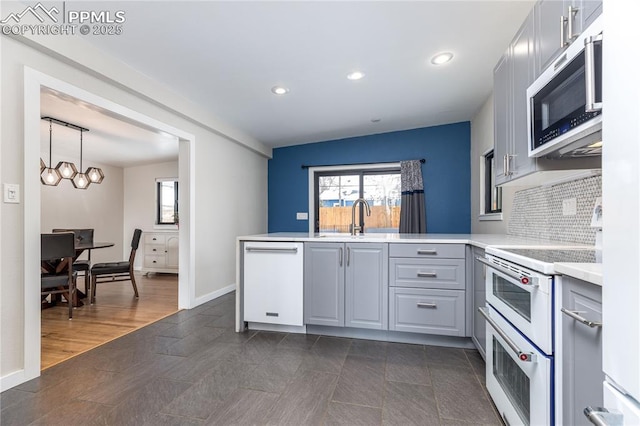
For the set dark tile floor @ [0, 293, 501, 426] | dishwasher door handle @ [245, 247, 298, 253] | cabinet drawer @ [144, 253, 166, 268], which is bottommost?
dark tile floor @ [0, 293, 501, 426]

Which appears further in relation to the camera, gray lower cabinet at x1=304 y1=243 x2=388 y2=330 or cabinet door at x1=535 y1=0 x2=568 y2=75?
gray lower cabinet at x1=304 y1=243 x2=388 y2=330

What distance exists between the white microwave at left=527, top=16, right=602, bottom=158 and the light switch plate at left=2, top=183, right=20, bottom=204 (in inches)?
115

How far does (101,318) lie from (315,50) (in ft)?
11.4

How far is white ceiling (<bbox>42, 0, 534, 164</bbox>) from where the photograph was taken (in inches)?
77.7

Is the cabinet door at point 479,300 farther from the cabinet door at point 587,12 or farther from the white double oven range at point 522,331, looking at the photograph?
the cabinet door at point 587,12

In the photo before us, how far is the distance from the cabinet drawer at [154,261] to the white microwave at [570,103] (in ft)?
20.1

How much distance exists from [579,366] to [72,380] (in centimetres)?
271

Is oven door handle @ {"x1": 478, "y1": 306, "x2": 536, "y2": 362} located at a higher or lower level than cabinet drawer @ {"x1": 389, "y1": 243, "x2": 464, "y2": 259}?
lower

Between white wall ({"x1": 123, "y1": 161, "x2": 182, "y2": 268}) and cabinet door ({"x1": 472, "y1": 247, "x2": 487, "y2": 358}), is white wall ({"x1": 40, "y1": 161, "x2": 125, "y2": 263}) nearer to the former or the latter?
white wall ({"x1": 123, "y1": 161, "x2": 182, "y2": 268})

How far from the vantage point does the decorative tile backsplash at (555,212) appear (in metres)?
1.76

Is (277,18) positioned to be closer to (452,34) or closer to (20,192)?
(452,34)

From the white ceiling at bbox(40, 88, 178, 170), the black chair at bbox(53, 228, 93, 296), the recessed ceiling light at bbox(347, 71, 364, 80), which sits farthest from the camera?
the black chair at bbox(53, 228, 93, 296)

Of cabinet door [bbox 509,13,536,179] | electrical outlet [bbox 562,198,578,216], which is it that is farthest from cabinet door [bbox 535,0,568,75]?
electrical outlet [bbox 562,198,578,216]

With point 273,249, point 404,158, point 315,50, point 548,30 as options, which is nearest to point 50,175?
point 273,249
